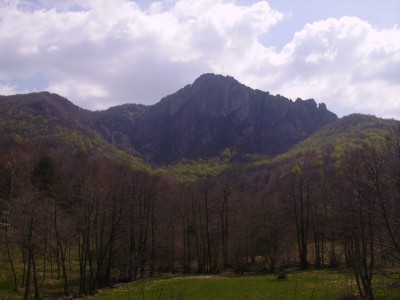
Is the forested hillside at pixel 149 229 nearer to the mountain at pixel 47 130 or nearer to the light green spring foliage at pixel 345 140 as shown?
the light green spring foliage at pixel 345 140

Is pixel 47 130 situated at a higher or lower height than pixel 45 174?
higher

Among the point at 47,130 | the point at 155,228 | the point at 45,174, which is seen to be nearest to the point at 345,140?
the point at 155,228

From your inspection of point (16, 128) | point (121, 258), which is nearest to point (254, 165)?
point (16, 128)

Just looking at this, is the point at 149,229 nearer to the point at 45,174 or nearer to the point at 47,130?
the point at 45,174

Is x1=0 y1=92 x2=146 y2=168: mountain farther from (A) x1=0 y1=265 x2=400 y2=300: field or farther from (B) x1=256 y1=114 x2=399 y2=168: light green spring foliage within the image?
(A) x1=0 y1=265 x2=400 y2=300: field

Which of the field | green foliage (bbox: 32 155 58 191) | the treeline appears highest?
green foliage (bbox: 32 155 58 191)

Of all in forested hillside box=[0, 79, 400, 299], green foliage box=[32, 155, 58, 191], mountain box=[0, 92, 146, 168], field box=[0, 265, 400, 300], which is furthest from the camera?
mountain box=[0, 92, 146, 168]

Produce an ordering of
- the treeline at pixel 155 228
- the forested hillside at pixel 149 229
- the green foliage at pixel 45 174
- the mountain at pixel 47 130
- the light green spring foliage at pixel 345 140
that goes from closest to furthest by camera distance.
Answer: the forested hillside at pixel 149 229 → the treeline at pixel 155 228 → the green foliage at pixel 45 174 → the light green spring foliage at pixel 345 140 → the mountain at pixel 47 130

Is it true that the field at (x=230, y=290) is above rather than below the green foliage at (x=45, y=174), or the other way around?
below

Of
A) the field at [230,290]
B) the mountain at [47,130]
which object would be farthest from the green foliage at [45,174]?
the mountain at [47,130]

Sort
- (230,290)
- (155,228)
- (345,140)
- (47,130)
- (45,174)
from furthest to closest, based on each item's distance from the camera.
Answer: (47,130) → (345,140) → (45,174) → (155,228) → (230,290)

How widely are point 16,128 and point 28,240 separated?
14201 centimetres

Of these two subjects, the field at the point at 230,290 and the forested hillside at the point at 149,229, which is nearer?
the field at the point at 230,290

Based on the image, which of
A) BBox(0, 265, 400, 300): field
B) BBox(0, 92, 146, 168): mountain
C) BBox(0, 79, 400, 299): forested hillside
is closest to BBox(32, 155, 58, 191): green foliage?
BBox(0, 79, 400, 299): forested hillside
